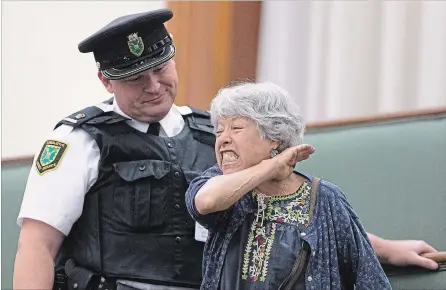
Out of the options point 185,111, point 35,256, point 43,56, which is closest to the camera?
point 35,256

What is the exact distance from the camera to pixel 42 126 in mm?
3752

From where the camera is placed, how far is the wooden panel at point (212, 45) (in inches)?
135

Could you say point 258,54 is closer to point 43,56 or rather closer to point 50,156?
point 43,56

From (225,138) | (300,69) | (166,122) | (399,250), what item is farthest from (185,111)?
(300,69)

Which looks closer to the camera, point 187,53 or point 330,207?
point 330,207

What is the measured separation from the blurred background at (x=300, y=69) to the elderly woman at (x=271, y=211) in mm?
411

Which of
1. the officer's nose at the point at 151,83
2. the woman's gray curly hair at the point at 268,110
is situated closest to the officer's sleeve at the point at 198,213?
the woman's gray curly hair at the point at 268,110

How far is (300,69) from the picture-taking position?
3293mm

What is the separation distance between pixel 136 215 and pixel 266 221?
0.36 metres

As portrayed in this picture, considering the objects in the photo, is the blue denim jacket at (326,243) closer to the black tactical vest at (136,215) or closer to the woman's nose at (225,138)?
the woman's nose at (225,138)

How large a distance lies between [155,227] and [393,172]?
1.99 ft

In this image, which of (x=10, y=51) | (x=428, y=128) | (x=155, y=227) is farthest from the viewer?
(x=10, y=51)

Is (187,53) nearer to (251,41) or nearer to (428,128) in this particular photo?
(251,41)

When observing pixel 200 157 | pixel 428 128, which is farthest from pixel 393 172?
pixel 200 157
